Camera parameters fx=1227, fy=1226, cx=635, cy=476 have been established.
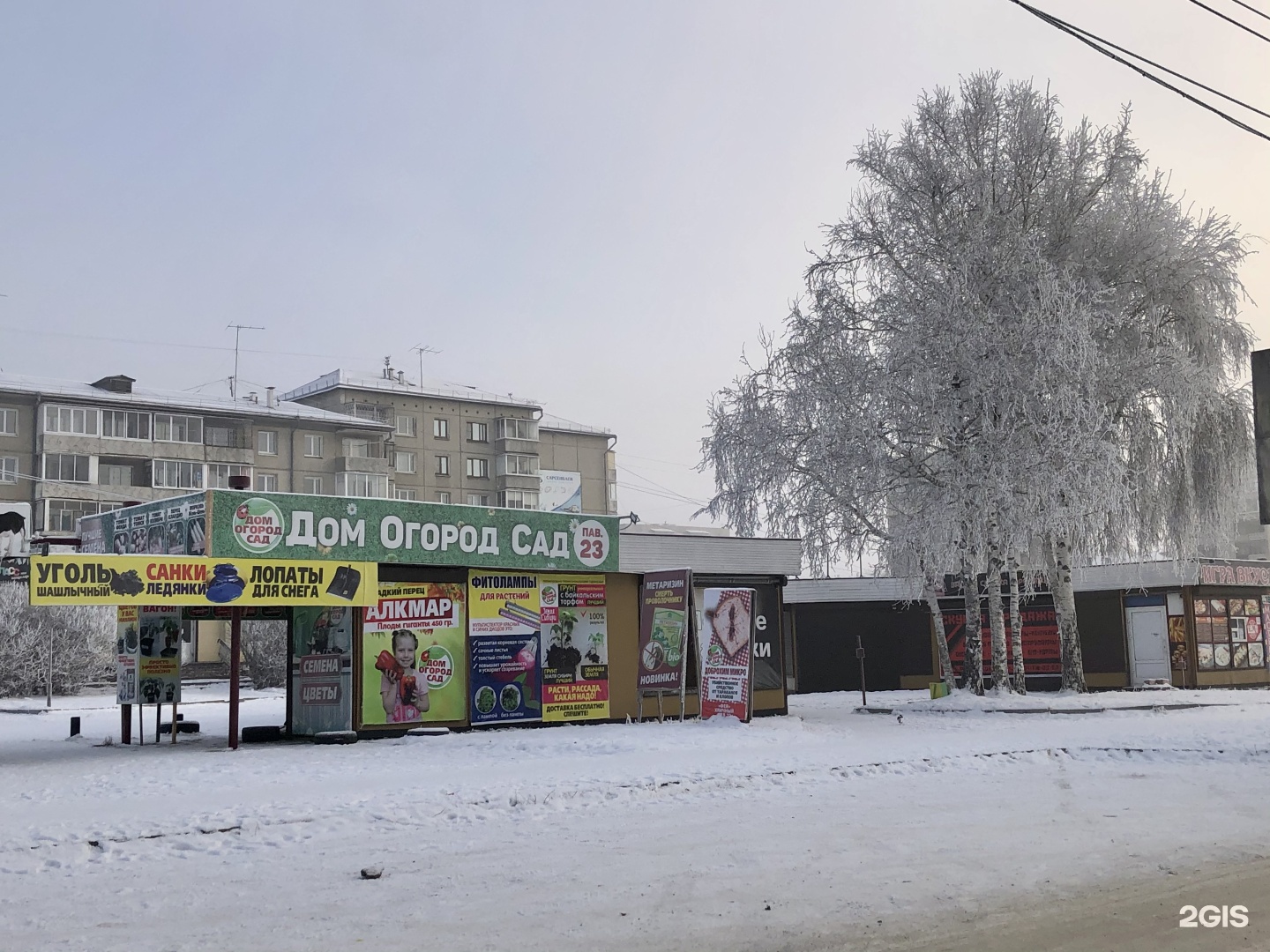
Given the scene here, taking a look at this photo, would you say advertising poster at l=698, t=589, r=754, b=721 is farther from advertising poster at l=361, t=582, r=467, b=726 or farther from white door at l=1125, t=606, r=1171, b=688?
white door at l=1125, t=606, r=1171, b=688

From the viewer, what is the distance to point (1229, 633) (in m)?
34.0

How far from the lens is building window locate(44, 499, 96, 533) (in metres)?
63.5

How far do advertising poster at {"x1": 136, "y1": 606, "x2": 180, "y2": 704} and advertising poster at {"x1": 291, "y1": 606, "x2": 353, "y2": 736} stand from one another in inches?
78.6

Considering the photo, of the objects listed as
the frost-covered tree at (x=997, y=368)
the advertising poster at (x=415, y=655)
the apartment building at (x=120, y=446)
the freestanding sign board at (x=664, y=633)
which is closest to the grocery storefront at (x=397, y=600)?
the advertising poster at (x=415, y=655)

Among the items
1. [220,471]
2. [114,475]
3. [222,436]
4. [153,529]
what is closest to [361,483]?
[222,436]

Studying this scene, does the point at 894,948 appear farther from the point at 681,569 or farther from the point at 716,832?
the point at 681,569

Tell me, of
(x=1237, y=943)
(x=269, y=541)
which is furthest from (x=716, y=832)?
(x=269, y=541)

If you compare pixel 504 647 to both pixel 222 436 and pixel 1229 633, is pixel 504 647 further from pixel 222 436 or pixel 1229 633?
pixel 222 436

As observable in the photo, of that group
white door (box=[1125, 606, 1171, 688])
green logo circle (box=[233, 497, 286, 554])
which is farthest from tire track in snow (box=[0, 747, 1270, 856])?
white door (box=[1125, 606, 1171, 688])

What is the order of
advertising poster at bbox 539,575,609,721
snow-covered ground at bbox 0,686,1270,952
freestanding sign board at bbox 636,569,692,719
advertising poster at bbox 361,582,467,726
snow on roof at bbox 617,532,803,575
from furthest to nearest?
snow on roof at bbox 617,532,803,575 < advertising poster at bbox 539,575,609,721 < freestanding sign board at bbox 636,569,692,719 < advertising poster at bbox 361,582,467,726 < snow-covered ground at bbox 0,686,1270,952

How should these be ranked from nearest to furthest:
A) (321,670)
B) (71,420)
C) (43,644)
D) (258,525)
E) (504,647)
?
(258,525)
(321,670)
(504,647)
(43,644)
(71,420)

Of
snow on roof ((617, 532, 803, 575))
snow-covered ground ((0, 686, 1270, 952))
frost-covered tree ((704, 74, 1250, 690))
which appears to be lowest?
snow-covered ground ((0, 686, 1270, 952))

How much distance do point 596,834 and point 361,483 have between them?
69548mm

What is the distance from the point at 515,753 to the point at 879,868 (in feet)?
31.1
